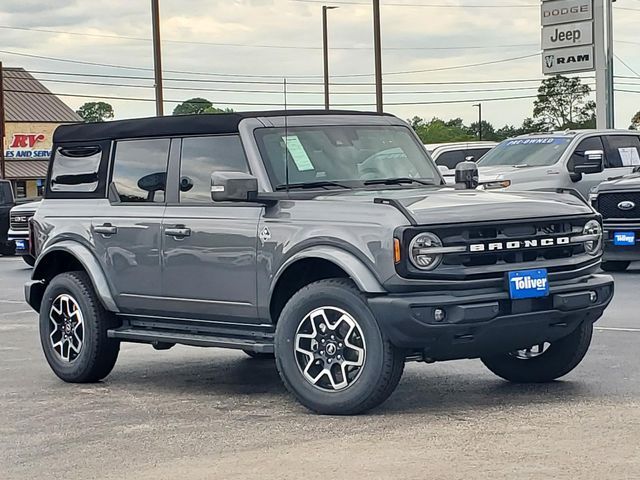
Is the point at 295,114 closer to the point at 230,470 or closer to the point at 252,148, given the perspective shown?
the point at 252,148

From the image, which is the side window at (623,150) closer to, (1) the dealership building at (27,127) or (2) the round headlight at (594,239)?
(2) the round headlight at (594,239)

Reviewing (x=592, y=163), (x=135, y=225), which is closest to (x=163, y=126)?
(x=135, y=225)

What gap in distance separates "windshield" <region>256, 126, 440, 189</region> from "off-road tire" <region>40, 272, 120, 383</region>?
5.88 feet

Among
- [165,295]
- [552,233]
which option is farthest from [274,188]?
[552,233]

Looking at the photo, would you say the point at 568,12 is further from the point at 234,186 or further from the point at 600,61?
the point at 234,186

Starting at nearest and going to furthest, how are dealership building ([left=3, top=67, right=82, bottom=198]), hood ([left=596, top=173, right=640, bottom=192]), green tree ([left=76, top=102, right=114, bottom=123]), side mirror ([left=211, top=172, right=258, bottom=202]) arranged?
1. side mirror ([left=211, top=172, right=258, bottom=202])
2. hood ([left=596, top=173, right=640, bottom=192])
3. dealership building ([left=3, top=67, right=82, bottom=198])
4. green tree ([left=76, top=102, right=114, bottom=123])

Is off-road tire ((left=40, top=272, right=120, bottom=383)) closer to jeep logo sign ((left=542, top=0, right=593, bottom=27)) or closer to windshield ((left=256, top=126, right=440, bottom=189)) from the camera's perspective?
windshield ((left=256, top=126, right=440, bottom=189))

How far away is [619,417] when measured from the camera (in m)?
7.23

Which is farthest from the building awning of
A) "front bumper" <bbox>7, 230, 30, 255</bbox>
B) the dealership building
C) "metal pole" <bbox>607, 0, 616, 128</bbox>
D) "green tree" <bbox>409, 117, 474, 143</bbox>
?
"front bumper" <bbox>7, 230, 30, 255</bbox>

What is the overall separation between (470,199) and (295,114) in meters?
1.66

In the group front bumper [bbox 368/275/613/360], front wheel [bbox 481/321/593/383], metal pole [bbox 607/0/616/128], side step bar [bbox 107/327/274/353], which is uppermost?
metal pole [bbox 607/0/616/128]

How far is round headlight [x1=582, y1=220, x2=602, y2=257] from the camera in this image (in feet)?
26.3

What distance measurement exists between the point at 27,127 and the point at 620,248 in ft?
187

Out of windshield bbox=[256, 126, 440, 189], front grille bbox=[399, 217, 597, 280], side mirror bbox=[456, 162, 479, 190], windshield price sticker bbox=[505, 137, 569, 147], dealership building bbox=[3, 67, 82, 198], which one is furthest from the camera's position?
dealership building bbox=[3, 67, 82, 198]
